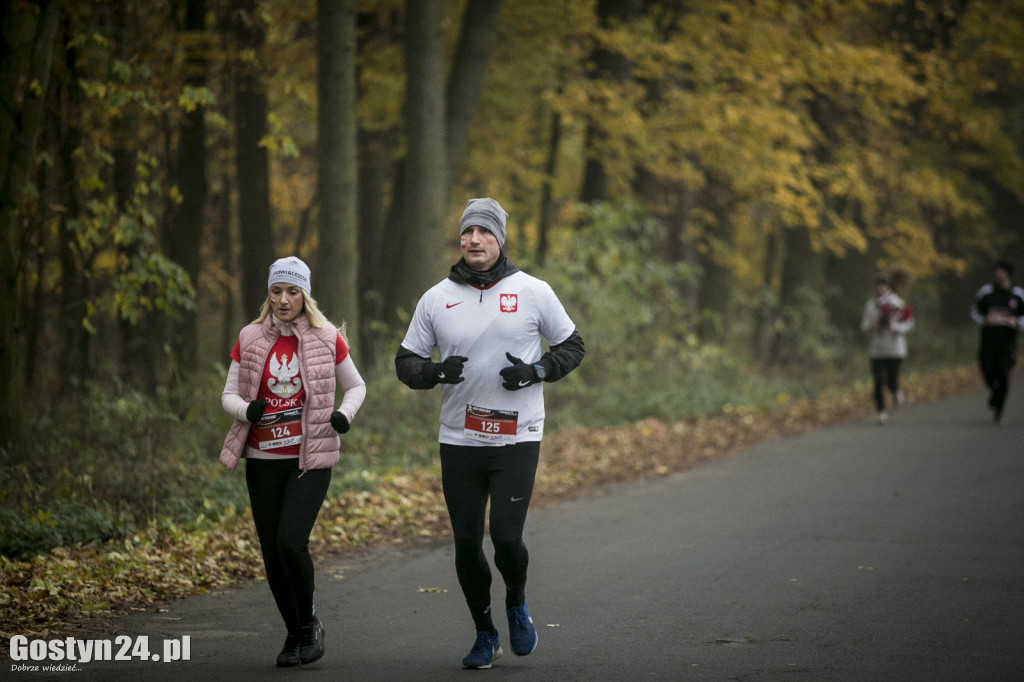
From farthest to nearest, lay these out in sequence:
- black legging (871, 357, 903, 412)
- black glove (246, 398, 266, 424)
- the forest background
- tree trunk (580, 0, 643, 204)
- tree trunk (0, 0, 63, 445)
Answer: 1. tree trunk (580, 0, 643, 204)
2. black legging (871, 357, 903, 412)
3. the forest background
4. tree trunk (0, 0, 63, 445)
5. black glove (246, 398, 266, 424)

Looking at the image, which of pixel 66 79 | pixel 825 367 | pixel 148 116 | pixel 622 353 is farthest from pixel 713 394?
pixel 66 79

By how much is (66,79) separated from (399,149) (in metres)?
10.0

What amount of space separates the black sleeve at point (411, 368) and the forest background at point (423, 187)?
12.6ft

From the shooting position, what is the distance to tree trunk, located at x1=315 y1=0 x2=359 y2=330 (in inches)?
506

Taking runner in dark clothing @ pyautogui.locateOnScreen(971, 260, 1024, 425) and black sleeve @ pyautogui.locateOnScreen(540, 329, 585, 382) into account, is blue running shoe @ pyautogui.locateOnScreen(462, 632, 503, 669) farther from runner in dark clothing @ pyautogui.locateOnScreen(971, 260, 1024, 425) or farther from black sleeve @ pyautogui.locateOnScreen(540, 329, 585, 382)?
runner in dark clothing @ pyautogui.locateOnScreen(971, 260, 1024, 425)

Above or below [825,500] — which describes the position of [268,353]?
above

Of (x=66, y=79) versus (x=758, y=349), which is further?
(x=758, y=349)

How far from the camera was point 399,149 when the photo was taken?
68.5ft

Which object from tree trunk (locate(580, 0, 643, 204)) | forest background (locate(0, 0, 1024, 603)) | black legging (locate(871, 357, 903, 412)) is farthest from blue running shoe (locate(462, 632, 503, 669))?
tree trunk (locate(580, 0, 643, 204))

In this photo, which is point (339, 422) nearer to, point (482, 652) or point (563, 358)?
point (563, 358)

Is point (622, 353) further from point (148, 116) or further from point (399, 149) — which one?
point (148, 116)

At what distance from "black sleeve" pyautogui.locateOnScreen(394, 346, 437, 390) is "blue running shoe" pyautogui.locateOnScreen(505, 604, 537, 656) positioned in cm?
123

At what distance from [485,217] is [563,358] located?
0.80 metres

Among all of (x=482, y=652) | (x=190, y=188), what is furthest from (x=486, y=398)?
(x=190, y=188)
